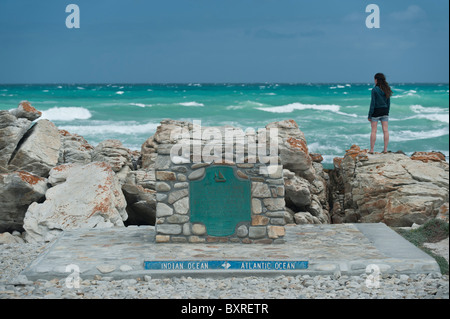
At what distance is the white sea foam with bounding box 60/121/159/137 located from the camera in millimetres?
31219

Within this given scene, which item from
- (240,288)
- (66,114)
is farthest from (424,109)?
(240,288)

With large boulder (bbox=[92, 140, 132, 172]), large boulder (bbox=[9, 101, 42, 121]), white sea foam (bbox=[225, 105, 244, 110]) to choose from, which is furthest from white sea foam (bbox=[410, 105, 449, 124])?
large boulder (bbox=[9, 101, 42, 121])

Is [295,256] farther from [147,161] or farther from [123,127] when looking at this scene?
[123,127]

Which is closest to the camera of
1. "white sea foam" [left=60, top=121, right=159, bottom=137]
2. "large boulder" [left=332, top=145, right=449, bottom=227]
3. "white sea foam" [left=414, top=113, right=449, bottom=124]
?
"large boulder" [left=332, top=145, right=449, bottom=227]

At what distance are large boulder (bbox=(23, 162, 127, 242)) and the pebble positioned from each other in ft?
8.03

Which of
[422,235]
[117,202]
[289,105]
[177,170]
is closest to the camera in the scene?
[177,170]

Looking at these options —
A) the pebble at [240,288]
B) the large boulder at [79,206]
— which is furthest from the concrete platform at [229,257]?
the large boulder at [79,206]

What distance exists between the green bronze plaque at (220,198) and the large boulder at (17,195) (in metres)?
3.75

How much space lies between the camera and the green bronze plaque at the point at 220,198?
7.86 meters

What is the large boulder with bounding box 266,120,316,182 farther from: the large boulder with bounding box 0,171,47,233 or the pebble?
the pebble

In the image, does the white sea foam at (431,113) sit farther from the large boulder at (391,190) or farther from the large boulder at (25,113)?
the large boulder at (25,113)

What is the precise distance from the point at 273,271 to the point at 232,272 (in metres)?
0.47
